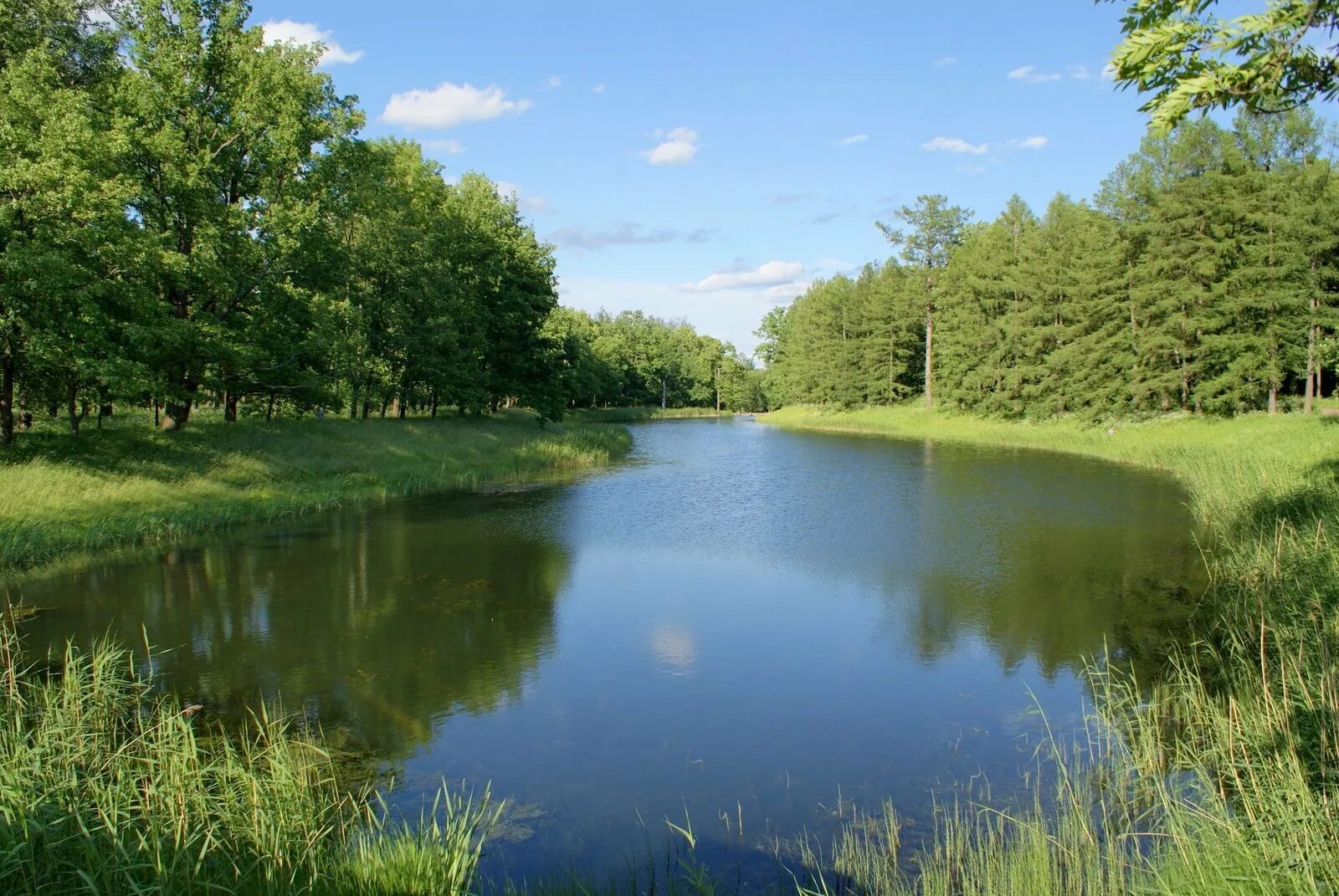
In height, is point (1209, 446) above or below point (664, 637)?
above

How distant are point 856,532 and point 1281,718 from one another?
1338 cm

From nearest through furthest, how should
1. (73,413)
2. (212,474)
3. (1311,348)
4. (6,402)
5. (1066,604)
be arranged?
(1066,604)
(6,402)
(73,413)
(212,474)
(1311,348)

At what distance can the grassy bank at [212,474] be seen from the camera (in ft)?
53.4

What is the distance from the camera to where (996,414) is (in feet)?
165

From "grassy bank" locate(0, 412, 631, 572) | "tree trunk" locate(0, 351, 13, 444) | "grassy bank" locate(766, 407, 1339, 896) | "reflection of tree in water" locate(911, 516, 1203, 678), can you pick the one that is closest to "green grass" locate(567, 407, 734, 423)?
"grassy bank" locate(0, 412, 631, 572)

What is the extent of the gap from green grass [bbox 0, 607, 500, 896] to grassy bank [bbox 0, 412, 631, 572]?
11.6 metres

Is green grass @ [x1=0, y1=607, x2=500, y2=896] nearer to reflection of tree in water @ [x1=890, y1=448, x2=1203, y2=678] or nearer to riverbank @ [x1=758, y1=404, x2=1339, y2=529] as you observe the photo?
reflection of tree in water @ [x1=890, y1=448, x2=1203, y2=678]

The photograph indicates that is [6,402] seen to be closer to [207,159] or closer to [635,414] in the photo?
[207,159]

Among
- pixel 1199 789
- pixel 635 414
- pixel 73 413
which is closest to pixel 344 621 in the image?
pixel 1199 789

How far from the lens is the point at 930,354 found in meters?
59.9

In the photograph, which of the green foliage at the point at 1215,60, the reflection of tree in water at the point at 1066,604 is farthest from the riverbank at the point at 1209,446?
the green foliage at the point at 1215,60

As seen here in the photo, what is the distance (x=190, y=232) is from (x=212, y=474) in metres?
7.29

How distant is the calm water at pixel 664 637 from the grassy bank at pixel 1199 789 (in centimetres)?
65

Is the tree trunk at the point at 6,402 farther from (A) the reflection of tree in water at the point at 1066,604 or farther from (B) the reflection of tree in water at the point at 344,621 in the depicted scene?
(A) the reflection of tree in water at the point at 1066,604
